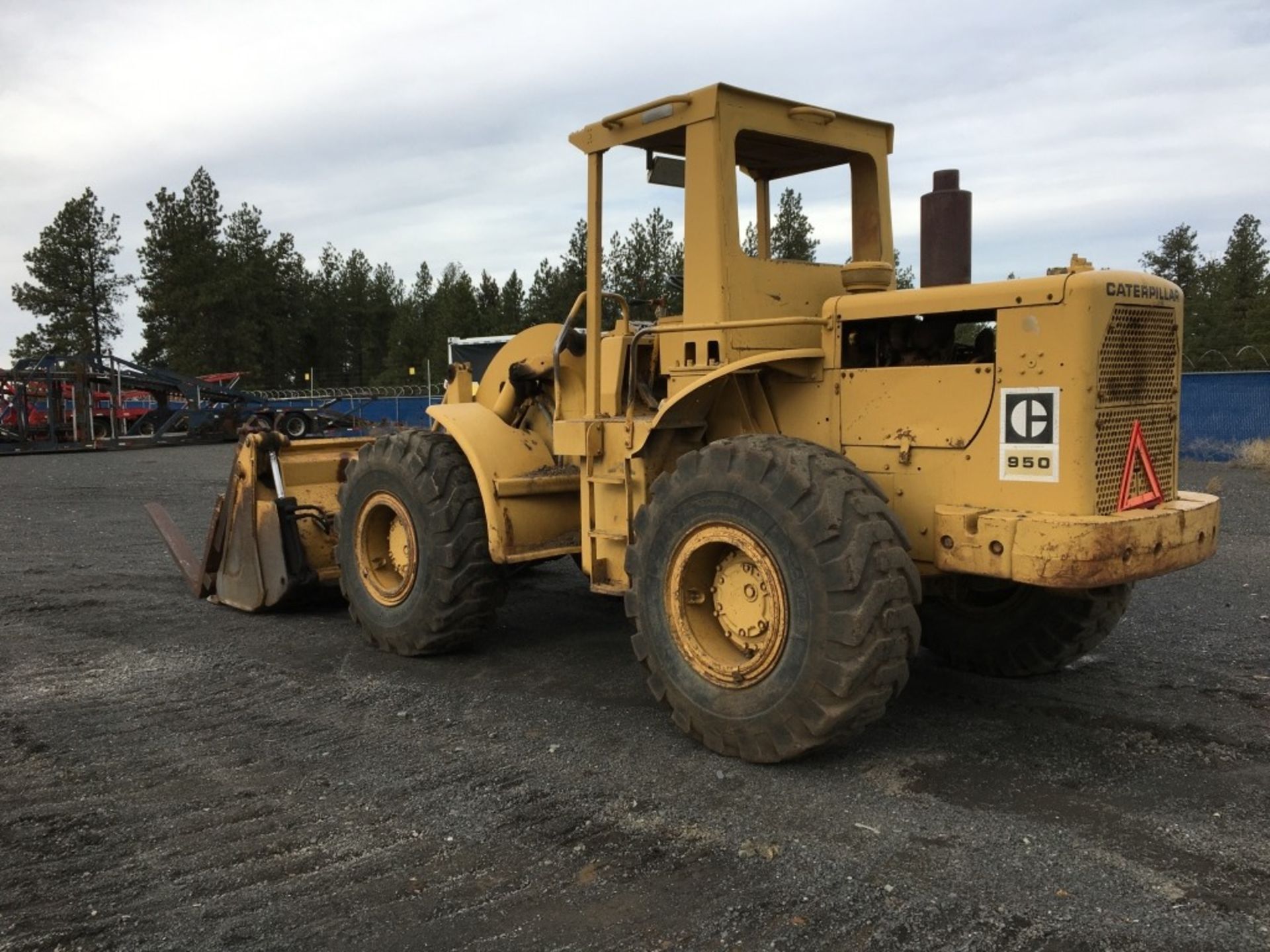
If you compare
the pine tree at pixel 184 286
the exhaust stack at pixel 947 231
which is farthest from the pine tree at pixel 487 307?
the exhaust stack at pixel 947 231

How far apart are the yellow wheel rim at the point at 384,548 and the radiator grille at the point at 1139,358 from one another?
4.00 meters

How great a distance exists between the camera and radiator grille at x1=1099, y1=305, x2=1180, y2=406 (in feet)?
13.9

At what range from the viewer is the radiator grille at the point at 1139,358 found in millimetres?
4238

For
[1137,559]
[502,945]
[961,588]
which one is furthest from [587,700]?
[1137,559]

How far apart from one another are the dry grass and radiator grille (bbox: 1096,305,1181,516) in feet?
51.1

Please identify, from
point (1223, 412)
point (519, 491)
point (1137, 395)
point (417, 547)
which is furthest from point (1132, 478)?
point (1223, 412)

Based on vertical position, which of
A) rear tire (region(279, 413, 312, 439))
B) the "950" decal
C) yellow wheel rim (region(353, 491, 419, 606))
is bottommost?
yellow wheel rim (region(353, 491, 419, 606))

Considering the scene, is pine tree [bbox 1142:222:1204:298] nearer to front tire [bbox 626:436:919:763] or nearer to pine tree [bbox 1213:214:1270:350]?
pine tree [bbox 1213:214:1270:350]

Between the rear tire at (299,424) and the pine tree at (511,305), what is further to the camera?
the pine tree at (511,305)

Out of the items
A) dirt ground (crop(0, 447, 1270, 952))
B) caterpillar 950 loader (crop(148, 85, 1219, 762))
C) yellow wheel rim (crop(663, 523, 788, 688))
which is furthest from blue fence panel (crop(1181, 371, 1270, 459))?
yellow wheel rim (crop(663, 523, 788, 688))

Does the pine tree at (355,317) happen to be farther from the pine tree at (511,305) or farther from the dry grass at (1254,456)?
the dry grass at (1254,456)

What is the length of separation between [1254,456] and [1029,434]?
1727cm

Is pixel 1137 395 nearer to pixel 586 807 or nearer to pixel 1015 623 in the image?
pixel 1015 623

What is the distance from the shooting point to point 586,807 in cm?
411
